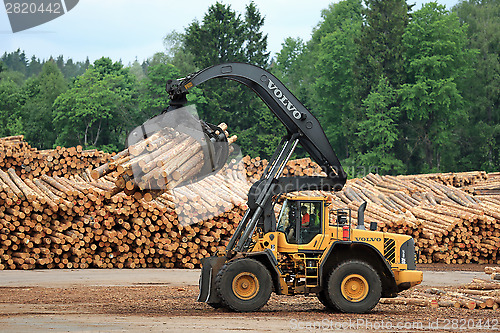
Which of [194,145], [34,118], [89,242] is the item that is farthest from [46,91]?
[194,145]

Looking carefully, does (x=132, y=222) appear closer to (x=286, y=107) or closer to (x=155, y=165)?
(x=155, y=165)

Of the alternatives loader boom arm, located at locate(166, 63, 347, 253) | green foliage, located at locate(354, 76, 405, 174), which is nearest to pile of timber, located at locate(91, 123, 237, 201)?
loader boom arm, located at locate(166, 63, 347, 253)

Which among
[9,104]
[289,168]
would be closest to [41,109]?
[9,104]

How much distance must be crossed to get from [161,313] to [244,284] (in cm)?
154

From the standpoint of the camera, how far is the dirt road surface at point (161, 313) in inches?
432

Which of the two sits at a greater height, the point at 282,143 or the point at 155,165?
the point at 282,143

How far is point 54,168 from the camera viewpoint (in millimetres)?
25562

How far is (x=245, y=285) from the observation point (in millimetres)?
12875

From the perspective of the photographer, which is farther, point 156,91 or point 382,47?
point 156,91

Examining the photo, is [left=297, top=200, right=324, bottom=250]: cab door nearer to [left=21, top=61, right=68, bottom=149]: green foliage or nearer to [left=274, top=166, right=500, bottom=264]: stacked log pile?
[left=274, top=166, right=500, bottom=264]: stacked log pile

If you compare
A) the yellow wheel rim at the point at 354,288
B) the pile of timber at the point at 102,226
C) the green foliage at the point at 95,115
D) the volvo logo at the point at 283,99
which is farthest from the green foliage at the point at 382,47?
the yellow wheel rim at the point at 354,288

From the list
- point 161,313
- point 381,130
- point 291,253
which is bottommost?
point 161,313

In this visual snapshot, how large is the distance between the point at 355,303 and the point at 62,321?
5.16 metres

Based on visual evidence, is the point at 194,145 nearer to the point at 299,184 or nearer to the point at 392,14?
the point at 299,184
